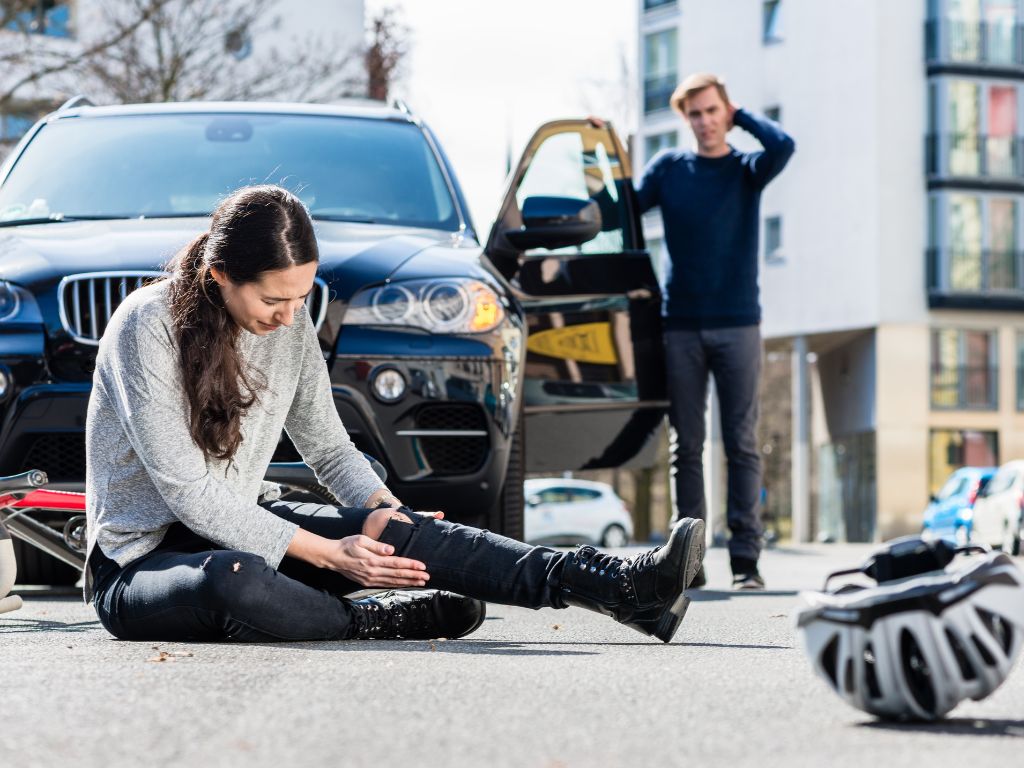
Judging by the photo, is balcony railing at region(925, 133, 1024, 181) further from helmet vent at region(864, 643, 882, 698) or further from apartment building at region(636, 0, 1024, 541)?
helmet vent at region(864, 643, 882, 698)

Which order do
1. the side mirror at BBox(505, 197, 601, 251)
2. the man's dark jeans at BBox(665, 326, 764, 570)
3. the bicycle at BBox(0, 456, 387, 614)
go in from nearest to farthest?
1. the bicycle at BBox(0, 456, 387, 614)
2. the side mirror at BBox(505, 197, 601, 251)
3. the man's dark jeans at BBox(665, 326, 764, 570)

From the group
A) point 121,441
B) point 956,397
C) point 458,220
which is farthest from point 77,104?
point 956,397

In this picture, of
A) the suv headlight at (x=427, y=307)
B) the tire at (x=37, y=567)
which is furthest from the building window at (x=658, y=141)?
the suv headlight at (x=427, y=307)

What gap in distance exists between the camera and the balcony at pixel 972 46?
135 ft

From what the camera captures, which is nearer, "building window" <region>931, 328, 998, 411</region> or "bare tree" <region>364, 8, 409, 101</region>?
"bare tree" <region>364, 8, 409, 101</region>

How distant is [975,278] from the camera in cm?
4116

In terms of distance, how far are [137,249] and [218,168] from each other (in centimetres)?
123

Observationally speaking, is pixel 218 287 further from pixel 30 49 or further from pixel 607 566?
pixel 30 49

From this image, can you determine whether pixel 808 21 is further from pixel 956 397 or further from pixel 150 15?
pixel 150 15

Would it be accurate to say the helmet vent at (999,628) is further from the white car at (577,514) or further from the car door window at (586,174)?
the white car at (577,514)

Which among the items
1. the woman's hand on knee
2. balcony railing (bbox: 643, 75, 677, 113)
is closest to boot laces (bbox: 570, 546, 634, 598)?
the woman's hand on knee

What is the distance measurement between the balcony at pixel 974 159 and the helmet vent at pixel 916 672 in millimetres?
38688

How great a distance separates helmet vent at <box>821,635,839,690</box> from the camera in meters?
3.27

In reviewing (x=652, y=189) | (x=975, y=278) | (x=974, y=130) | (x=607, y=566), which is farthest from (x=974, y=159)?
(x=607, y=566)
